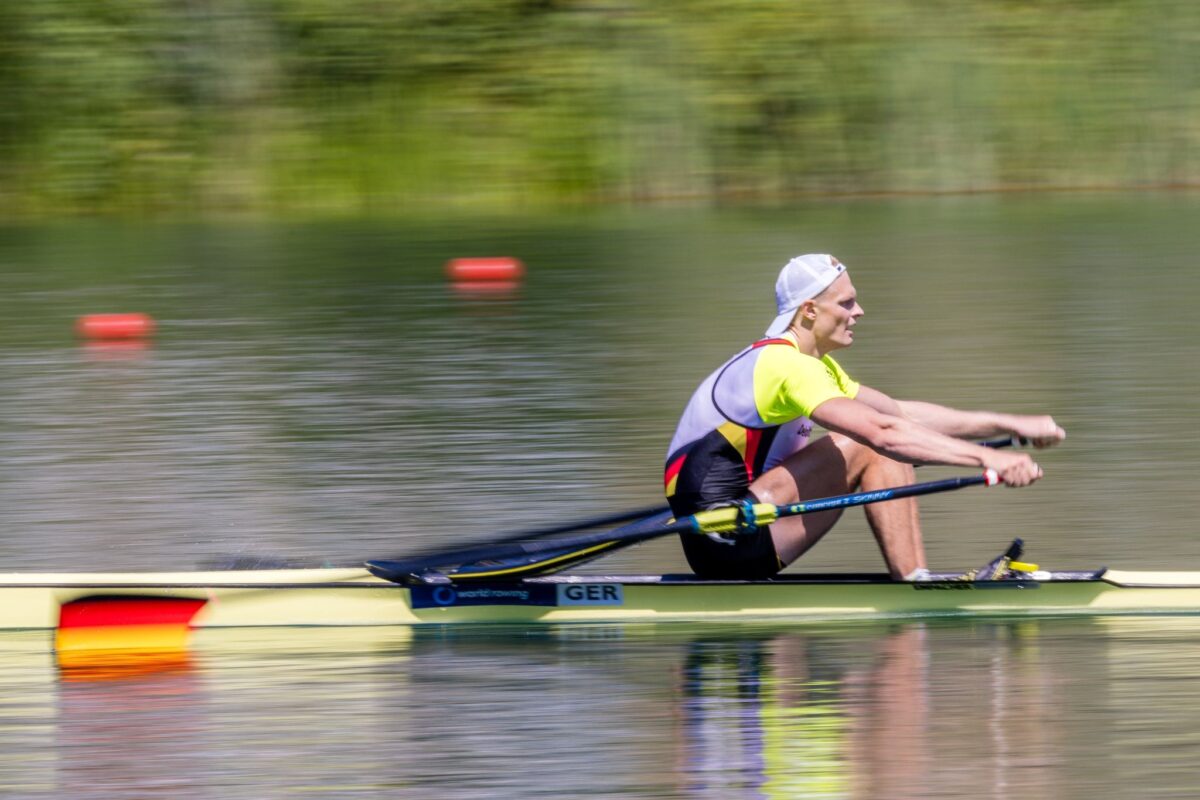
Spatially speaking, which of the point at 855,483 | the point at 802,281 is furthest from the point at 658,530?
the point at 802,281

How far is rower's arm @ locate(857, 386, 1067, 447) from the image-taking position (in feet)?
20.4

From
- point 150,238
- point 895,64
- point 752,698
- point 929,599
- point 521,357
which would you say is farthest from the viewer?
point 895,64

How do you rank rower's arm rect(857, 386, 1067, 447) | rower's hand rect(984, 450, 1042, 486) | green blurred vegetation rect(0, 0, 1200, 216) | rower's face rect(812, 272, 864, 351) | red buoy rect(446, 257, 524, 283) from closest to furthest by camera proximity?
rower's hand rect(984, 450, 1042, 486), rower's face rect(812, 272, 864, 351), rower's arm rect(857, 386, 1067, 447), red buoy rect(446, 257, 524, 283), green blurred vegetation rect(0, 0, 1200, 216)

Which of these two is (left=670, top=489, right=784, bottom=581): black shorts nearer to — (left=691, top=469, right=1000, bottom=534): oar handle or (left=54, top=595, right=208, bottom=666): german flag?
(left=691, top=469, right=1000, bottom=534): oar handle

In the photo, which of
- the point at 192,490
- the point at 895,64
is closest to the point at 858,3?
the point at 895,64

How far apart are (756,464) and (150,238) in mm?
13193

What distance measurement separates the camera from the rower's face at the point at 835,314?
582 cm

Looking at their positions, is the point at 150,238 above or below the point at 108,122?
below

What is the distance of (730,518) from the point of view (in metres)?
5.75

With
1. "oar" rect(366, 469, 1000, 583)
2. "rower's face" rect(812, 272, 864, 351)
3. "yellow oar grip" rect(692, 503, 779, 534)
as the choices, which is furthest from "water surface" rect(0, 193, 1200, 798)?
"rower's face" rect(812, 272, 864, 351)

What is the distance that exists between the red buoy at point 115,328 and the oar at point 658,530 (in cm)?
676

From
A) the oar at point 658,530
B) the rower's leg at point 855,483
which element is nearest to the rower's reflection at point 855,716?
the rower's leg at point 855,483

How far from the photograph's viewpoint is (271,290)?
1450 cm

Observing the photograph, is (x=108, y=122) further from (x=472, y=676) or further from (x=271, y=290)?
(x=472, y=676)
